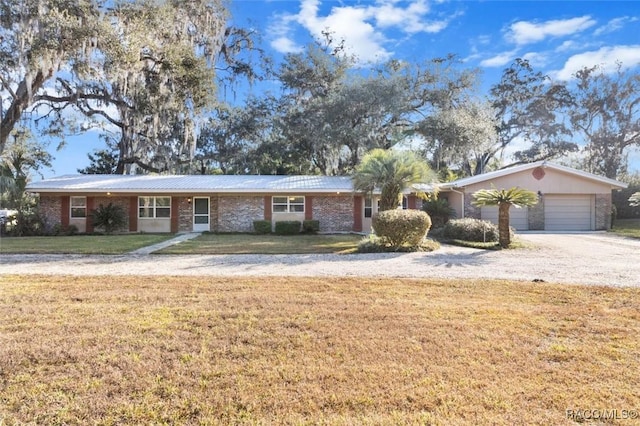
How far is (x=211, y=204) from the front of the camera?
18406 millimetres

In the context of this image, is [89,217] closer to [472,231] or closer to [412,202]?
[412,202]

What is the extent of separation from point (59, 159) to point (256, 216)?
19050 mm

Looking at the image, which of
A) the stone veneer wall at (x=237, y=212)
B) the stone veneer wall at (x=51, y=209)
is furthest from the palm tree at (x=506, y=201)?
the stone veneer wall at (x=51, y=209)

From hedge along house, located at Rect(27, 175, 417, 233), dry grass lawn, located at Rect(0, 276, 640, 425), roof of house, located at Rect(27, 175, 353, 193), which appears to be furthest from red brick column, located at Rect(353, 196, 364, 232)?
dry grass lawn, located at Rect(0, 276, 640, 425)

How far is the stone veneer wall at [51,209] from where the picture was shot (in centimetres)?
1742

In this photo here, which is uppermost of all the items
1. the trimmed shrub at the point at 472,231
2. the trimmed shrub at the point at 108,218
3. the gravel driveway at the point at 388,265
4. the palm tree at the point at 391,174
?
the palm tree at the point at 391,174

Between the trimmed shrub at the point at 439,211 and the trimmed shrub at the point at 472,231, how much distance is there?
12.9 ft

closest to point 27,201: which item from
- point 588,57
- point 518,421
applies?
point 518,421

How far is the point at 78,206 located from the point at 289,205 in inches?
403

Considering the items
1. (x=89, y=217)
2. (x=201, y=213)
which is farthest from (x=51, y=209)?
(x=201, y=213)

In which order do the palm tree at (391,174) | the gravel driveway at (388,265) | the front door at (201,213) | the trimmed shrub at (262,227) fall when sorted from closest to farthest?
the gravel driveway at (388,265) → the palm tree at (391,174) → the trimmed shrub at (262,227) → the front door at (201,213)

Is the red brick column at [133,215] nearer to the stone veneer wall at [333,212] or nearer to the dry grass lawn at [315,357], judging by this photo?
the stone veneer wall at [333,212]

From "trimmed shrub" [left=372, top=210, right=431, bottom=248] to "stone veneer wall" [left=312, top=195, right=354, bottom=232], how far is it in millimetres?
6967

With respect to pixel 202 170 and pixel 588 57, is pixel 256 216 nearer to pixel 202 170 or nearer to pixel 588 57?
pixel 202 170
